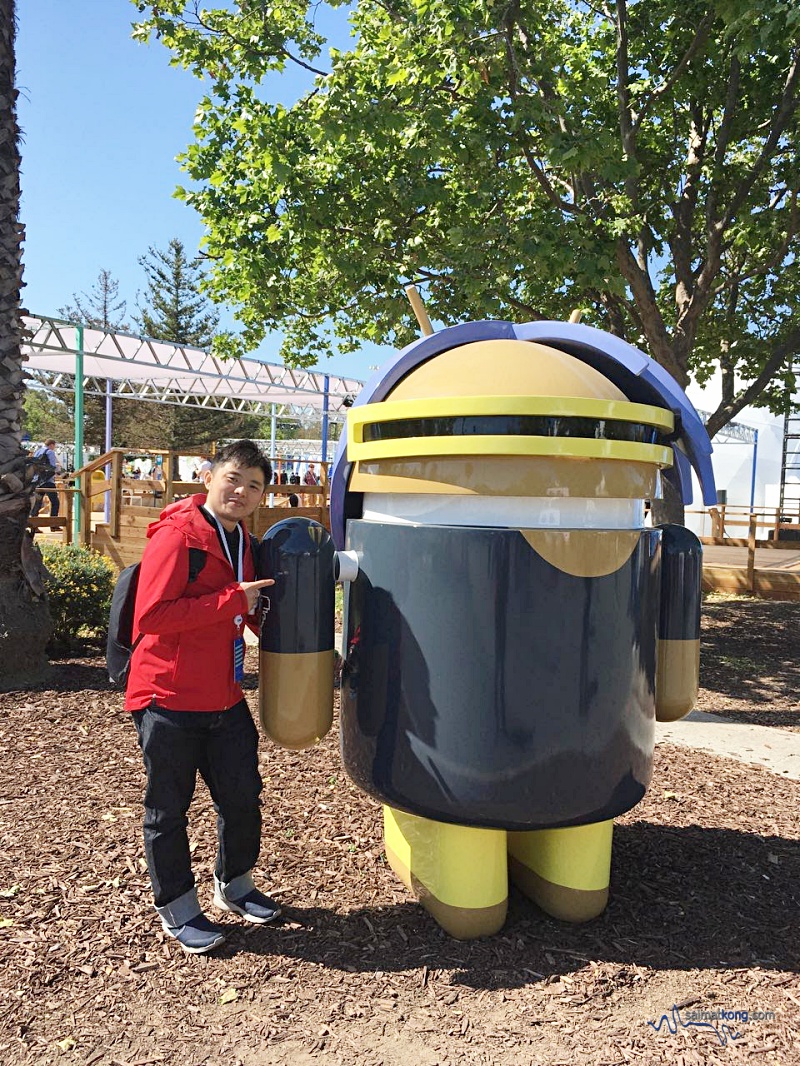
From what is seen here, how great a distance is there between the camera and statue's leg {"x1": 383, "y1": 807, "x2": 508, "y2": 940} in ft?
8.26

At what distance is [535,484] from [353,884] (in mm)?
1641

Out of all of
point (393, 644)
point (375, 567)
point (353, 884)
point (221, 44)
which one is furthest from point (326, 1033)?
point (221, 44)

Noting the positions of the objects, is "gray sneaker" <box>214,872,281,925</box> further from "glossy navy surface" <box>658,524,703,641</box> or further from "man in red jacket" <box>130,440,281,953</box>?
"glossy navy surface" <box>658,524,703,641</box>

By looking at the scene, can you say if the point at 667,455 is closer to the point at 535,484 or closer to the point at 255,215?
the point at 535,484

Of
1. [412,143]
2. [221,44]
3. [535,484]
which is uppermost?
[221,44]

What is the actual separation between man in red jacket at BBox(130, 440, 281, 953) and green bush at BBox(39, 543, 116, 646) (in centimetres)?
386

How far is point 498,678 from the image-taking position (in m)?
2.32

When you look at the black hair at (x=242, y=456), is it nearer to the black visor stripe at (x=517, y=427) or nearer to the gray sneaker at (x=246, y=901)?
the black visor stripe at (x=517, y=427)

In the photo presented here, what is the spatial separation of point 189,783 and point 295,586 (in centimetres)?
67

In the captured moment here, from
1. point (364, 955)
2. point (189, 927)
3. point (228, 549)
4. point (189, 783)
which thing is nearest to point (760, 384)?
point (228, 549)

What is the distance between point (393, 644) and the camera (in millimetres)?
2443

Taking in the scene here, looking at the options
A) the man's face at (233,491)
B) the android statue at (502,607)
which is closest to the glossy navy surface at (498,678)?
the android statue at (502,607)

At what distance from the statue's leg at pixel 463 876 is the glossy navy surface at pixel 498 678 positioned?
0.17 meters

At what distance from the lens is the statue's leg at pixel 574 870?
266cm
